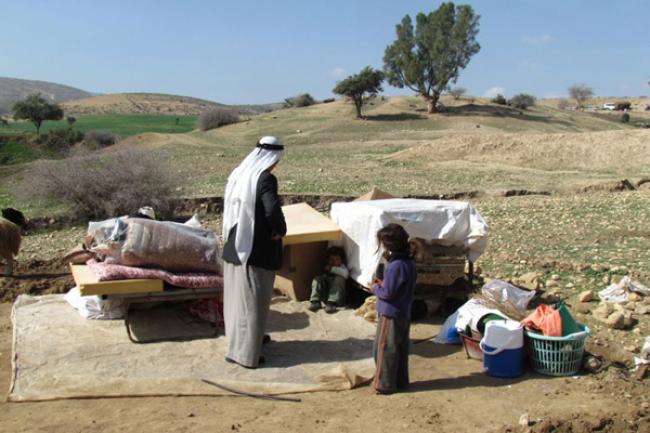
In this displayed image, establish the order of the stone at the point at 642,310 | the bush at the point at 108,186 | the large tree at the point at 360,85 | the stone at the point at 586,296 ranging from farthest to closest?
the large tree at the point at 360,85 < the bush at the point at 108,186 < the stone at the point at 586,296 < the stone at the point at 642,310

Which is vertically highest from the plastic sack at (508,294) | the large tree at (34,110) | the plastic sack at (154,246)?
the large tree at (34,110)

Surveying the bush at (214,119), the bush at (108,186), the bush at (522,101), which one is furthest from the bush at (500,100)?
the bush at (108,186)

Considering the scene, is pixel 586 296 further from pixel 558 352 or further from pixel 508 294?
pixel 558 352

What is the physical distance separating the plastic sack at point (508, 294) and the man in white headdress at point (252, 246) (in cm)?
222

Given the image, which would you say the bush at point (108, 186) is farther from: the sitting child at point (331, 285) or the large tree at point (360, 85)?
the large tree at point (360, 85)

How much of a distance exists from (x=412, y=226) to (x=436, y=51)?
52.4 m

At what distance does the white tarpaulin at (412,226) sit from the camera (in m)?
6.86

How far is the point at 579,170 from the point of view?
24578mm

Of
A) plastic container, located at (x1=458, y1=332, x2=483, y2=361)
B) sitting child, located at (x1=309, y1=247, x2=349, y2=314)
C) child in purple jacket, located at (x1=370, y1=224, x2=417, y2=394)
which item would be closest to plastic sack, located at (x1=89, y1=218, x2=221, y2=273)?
sitting child, located at (x1=309, y1=247, x2=349, y2=314)

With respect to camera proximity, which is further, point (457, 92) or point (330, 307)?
point (457, 92)

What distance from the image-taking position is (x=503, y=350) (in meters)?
5.48

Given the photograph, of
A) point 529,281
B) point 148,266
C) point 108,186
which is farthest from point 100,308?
point 108,186

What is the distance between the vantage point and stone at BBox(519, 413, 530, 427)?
453 cm

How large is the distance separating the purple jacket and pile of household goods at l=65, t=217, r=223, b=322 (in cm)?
194
